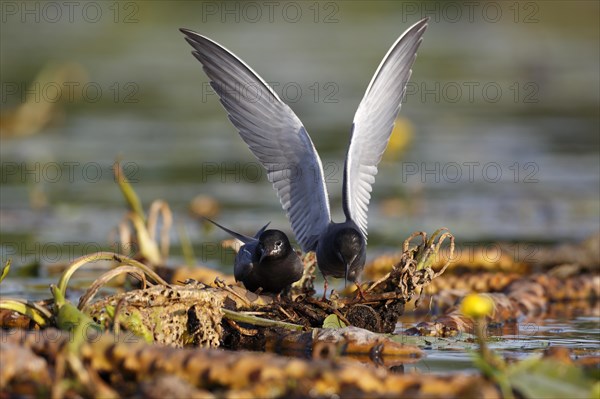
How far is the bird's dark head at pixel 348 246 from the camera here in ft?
18.3

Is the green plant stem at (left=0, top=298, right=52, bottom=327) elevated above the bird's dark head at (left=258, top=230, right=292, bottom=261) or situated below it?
below

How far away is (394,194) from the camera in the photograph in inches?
438

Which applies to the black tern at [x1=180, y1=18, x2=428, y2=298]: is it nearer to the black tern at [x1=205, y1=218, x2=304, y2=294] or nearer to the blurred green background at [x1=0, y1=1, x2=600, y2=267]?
the black tern at [x1=205, y1=218, x2=304, y2=294]

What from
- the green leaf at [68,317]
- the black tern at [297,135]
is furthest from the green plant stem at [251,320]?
the black tern at [297,135]

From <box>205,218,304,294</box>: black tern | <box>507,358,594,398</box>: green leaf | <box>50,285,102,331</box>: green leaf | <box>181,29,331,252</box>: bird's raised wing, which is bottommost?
<box>507,358,594,398</box>: green leaf

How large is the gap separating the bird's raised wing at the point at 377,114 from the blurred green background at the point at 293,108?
2.05 metres

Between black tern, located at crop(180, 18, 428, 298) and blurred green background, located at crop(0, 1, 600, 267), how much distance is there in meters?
2.12

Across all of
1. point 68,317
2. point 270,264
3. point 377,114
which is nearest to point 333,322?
point 270,264

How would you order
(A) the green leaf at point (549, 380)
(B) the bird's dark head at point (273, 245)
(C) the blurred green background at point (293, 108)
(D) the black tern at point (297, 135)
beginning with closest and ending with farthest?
1. (A) the green leaf at point (549, 380)
2. (B) the bird's dark head at point (273, 245)
3. (D) the black tern at point (297, 135)
4. (C) the blurred green background at point (293, 108)

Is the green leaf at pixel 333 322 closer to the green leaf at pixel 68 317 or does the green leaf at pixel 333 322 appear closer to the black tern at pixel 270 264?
the black tern at pixel 270 264

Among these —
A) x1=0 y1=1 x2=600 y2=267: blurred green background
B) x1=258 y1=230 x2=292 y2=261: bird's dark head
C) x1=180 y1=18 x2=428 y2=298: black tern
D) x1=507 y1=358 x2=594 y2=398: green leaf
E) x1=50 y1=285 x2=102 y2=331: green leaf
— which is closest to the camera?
x1=507 y1=358 x2=594 y2=398: green leaf

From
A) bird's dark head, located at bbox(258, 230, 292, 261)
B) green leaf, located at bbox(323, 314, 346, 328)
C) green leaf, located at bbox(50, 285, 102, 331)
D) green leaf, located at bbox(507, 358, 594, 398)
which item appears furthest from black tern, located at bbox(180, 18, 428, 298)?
green leaf, located at bbox(507, 358, 594, 398)

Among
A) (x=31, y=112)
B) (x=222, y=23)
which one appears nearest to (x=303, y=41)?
(x=222, y=23)

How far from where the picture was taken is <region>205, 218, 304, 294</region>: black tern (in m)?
5.52
